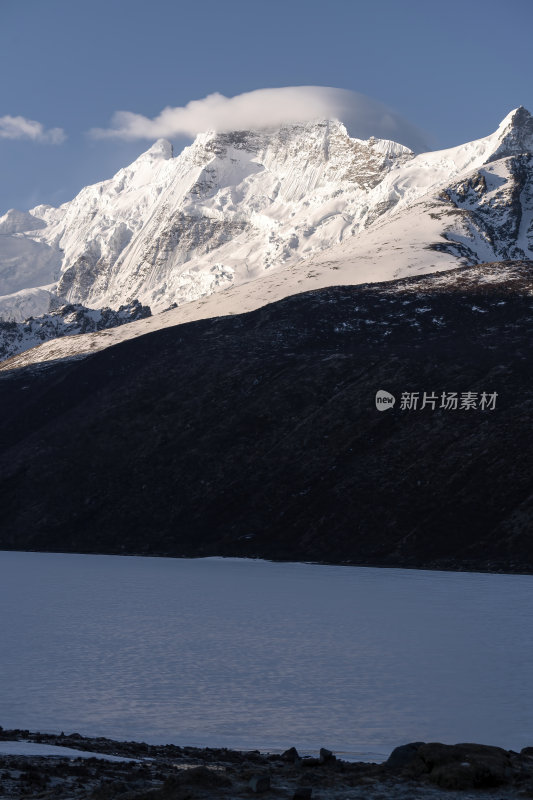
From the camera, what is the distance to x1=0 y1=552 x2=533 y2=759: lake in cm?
2172

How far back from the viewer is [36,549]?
87.1 m

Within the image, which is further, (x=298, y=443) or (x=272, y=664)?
(x=298, y=443)

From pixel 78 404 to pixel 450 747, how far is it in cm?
10739

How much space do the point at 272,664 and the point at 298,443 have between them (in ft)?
207

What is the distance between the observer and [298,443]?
92.1 meters

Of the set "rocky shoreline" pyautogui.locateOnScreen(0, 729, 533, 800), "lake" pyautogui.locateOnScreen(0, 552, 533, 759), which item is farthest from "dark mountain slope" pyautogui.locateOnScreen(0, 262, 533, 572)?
"rocky shoreline" pyautogui.locateOnScreen(0, 729, 533, 800)

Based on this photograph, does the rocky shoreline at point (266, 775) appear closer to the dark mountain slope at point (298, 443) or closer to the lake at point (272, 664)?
the lake at point (272, 664)

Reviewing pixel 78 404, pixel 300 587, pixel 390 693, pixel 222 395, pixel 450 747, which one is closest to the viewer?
pixel 450 747

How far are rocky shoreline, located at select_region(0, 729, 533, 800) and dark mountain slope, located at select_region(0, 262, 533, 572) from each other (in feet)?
159

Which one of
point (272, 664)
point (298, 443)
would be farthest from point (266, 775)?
point (298, 443)

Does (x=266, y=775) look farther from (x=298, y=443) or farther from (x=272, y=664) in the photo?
(x=298, y=443)

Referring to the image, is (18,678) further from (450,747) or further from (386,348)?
(386,348)

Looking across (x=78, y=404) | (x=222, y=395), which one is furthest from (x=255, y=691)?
(x=78, y=404)

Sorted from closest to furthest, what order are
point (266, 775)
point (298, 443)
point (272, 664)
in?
1. point (266, 775)
2. point (272, 664)
3. point (298, 443)
